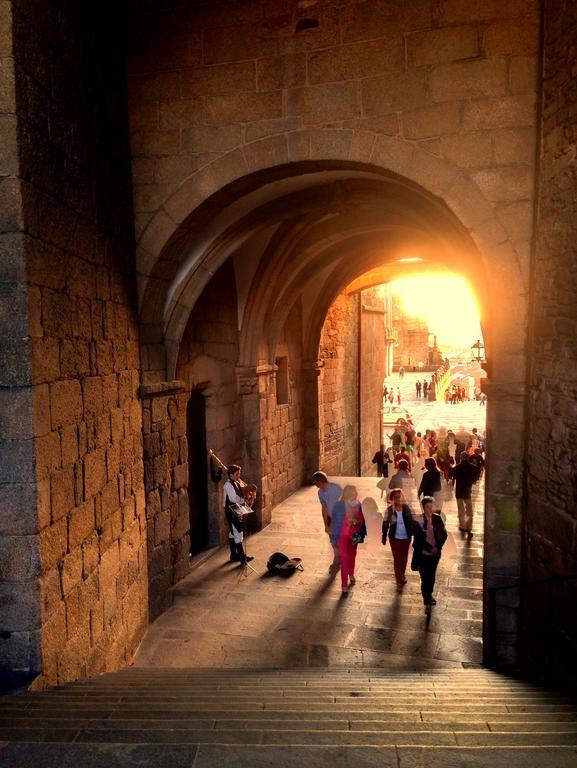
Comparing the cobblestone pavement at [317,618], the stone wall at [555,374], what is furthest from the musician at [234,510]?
the stone wall at [555,374]

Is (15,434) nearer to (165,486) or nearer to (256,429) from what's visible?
(165,486)

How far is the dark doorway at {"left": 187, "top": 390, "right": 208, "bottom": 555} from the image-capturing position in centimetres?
772

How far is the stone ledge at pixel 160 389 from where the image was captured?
5.34 metres

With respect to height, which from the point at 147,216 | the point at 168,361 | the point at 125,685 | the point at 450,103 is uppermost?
the point at 450,103

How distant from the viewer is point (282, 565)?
22.6 ft

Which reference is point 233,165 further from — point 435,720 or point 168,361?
point 435,720

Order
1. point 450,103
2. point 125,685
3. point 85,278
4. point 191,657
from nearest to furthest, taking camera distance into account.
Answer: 1. point 125,685
2. point 85,278
3. point 450,103
4. point 191,657

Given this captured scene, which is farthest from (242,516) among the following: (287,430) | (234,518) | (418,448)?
(418,448)

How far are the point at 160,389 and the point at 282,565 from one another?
2736 millimetres

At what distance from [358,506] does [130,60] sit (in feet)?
16.1

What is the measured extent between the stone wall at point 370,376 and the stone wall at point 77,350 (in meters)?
10.5

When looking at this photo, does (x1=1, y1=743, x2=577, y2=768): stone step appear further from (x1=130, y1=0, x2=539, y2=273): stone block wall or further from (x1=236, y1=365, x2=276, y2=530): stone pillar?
(x1=236, y1=365, x2=276, y2=530): stone pillar

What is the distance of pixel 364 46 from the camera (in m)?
4.73

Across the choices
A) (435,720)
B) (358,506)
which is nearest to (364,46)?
(358,506)
